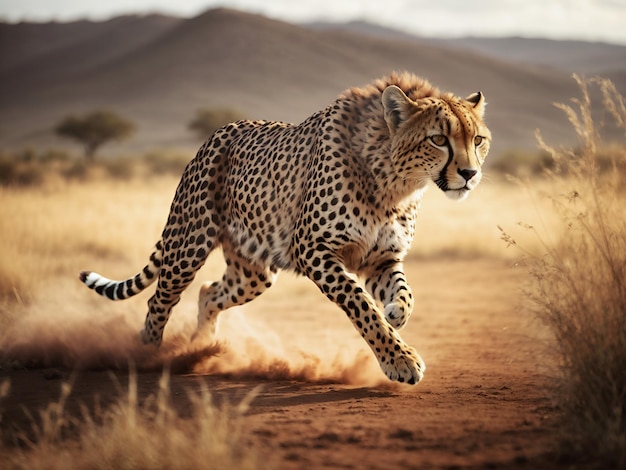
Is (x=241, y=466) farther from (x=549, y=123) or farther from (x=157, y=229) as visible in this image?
(x=549, y=123)

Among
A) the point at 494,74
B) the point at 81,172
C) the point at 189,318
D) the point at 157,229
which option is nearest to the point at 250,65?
the point at 494,74

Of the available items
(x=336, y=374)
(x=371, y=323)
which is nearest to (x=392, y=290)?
(x=371, y=323)

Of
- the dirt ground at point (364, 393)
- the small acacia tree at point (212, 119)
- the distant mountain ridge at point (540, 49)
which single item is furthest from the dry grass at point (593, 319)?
the distant mountain ridge at point (540, 49)

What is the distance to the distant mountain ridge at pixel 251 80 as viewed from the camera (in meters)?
65.1

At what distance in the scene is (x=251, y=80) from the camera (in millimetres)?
69125

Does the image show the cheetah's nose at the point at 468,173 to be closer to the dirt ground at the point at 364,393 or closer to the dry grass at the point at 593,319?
the dry grass at the point at 593,319

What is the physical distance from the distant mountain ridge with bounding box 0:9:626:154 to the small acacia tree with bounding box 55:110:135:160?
→ 67.0 ft

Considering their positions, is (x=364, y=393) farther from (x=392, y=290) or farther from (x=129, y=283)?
(x=129, y=283)

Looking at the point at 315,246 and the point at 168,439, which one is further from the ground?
the point at 315,246

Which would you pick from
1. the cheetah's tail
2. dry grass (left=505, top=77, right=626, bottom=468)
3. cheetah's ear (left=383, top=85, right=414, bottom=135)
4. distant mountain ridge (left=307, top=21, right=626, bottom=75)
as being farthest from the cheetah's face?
distant mountain ridge (left=307, top=21, right=626, bottom=75)

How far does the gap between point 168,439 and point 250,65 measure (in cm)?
7011

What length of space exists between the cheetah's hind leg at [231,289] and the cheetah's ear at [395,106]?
149 cm

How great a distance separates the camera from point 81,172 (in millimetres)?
25500

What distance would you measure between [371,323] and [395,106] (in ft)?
4.17
